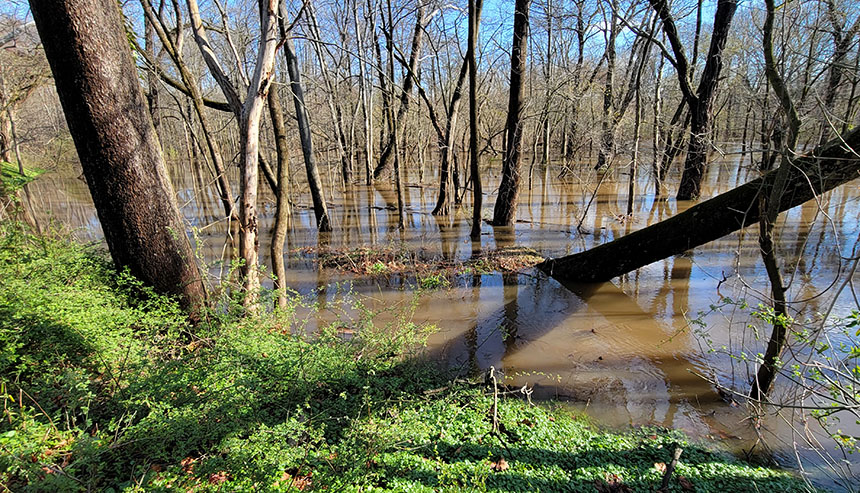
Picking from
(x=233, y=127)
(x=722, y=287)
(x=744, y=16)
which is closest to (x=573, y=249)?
(x=722, y=287)

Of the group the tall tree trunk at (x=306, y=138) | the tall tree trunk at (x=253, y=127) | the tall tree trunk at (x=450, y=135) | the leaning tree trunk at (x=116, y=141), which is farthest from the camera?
the tall tree trunk at (x=450, y=135)

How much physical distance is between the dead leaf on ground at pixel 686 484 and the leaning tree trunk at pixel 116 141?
474 cm

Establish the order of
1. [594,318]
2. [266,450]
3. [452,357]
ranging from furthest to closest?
[594,318] → [452,357] → [266,450]

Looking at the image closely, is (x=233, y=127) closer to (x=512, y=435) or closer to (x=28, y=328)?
(x=28, y=328)

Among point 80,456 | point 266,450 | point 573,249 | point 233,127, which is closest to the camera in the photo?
point 80,456

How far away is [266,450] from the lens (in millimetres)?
2314

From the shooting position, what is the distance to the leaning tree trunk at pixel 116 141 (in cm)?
343

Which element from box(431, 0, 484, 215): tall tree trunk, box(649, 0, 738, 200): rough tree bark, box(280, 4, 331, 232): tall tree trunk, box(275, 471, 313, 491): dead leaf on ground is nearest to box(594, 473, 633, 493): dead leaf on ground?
box(275, 471, 313, 491): dead leaf on ground

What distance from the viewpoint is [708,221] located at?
5035 millimetres

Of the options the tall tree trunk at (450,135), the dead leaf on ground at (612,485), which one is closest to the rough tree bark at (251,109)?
the dead leaf on ground at (612,485)

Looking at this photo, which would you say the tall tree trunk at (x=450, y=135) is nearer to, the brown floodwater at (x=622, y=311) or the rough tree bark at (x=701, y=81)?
the brown floodwater at (x=622, y=311)

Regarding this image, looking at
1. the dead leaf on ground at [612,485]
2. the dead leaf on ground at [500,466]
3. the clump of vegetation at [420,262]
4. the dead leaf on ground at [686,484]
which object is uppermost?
the clump of vegetation at [420,262]

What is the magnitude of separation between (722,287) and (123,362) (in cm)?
816

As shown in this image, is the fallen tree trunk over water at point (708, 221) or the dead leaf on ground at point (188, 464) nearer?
the dead leaf on ground at point (188, 464)
